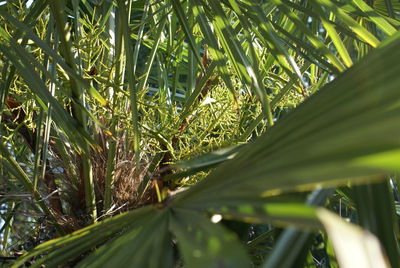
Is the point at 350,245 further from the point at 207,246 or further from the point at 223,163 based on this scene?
the point at 223,163

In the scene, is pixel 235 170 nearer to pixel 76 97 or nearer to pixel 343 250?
pixel 343 250

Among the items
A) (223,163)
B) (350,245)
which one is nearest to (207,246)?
(350,245)

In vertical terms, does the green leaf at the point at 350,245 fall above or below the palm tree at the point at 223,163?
below

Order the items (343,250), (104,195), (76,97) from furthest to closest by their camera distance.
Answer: (104,195) < (76,97) < (343,250)

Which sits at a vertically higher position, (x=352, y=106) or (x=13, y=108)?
(x=13, y=108)

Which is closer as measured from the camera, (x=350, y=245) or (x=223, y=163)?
(x=350, y=245)

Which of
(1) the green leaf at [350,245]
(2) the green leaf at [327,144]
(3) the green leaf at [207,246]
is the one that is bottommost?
(1) the green leaf at [350,245]

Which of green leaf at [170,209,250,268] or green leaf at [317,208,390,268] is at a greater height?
green leaf at [170,209,250,268]

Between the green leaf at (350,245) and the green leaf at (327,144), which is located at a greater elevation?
the green leaf at (327,144)

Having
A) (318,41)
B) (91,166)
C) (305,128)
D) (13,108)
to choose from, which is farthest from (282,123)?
(13,108)

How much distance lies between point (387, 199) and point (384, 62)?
106 mm

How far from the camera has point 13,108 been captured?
81 centimetres

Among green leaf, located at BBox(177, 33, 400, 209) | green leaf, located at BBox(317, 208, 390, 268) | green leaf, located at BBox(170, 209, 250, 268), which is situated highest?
green leaf, located at BBox(177, 33, 400, 209)

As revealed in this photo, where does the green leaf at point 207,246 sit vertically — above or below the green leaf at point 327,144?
below
